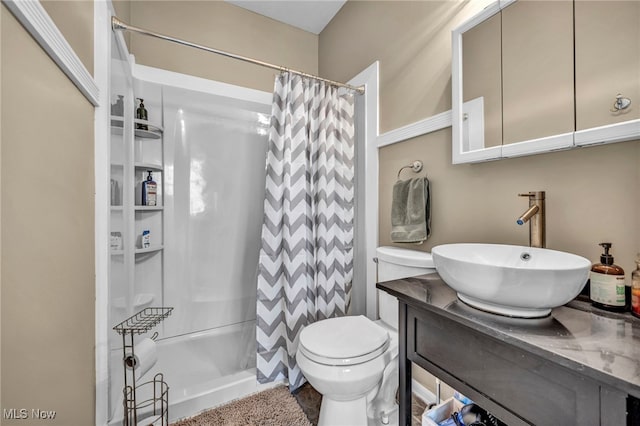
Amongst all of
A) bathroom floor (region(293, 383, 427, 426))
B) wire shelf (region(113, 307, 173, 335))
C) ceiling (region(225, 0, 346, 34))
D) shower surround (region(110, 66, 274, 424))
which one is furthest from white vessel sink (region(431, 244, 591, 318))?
ceiling (region(225, 0, 346, 34))

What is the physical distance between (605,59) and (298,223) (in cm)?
144

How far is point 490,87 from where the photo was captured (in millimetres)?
1209

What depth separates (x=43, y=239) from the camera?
70 cm

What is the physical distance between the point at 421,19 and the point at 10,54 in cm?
177

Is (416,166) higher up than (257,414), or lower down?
higher up

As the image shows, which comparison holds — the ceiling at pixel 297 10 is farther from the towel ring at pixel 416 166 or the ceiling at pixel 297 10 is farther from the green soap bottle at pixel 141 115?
the towel ring at pixel 416 166

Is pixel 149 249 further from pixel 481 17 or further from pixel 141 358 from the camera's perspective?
pixel 481 17

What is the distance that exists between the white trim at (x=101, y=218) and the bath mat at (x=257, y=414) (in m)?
0.49

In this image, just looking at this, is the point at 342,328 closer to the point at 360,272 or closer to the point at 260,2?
the point at 360,272

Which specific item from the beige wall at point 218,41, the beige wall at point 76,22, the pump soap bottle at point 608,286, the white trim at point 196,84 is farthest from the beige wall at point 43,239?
the pump soap bottle at point 608,286

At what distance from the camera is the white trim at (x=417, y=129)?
1.42 metres

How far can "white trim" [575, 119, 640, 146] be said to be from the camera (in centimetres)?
82

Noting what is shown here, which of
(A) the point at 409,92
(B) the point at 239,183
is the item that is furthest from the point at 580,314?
(B) the point at 239,183

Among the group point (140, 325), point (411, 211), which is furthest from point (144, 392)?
point (411, 211)
